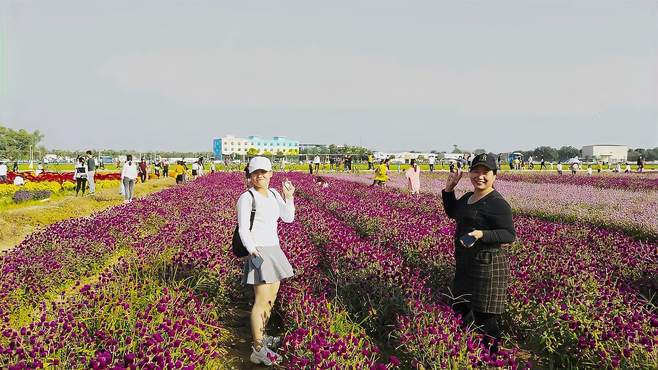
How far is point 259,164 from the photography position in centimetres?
407

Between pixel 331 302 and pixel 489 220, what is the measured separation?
5.25 feet

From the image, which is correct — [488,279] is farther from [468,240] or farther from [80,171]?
[80,171]

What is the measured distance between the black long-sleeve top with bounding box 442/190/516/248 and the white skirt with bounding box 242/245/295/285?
4.70ft

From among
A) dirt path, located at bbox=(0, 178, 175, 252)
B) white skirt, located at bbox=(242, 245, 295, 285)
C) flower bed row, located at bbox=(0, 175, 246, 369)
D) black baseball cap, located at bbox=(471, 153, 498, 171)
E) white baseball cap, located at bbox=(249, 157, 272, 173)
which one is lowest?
dirt path, located at bbox=(0, 178, 175, 252)

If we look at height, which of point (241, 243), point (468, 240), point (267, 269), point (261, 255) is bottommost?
point (267, 269)

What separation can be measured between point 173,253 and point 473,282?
3.69 metres

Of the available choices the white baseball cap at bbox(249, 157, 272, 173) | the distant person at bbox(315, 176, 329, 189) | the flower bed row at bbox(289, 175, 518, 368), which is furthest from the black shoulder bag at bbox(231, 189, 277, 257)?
the distant person at bbox(315, 176, 329, 189)

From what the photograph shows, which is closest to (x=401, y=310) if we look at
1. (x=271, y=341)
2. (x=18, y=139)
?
(x=271, y=341)

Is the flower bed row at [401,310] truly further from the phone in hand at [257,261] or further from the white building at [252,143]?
the white building at [252,143]

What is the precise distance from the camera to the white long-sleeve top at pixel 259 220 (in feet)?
13.0

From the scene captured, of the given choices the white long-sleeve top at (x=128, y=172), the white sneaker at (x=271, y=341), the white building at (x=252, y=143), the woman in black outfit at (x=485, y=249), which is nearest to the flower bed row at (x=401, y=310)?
the woman in black outfit at (x=485, y=249)

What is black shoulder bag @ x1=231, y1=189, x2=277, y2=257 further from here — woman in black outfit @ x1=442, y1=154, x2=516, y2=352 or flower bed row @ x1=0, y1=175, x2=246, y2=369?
woman in black outfit @ x1=442, y1=154, x2=516, y2=352

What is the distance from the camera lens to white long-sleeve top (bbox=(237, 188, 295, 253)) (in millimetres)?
3955

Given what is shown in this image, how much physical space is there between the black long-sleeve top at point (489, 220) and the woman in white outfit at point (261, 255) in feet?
4.89
